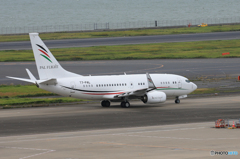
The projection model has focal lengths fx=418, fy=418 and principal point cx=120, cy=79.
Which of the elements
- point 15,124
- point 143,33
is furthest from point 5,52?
point 15,124

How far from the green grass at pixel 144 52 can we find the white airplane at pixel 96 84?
1881 inches

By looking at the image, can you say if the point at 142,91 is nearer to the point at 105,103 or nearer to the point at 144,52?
the point at 105,103

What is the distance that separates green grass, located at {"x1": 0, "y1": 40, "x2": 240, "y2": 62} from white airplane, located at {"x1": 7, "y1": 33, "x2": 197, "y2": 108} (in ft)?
157

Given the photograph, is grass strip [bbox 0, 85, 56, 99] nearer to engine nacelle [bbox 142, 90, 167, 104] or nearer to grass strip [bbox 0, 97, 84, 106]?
grass strip [bbox 0, 97, 84, 106]

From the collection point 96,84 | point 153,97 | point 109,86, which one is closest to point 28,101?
point 96,84

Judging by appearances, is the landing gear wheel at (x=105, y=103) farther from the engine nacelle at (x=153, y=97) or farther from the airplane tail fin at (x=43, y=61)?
the airplane tail fin at (x=43, y=61)

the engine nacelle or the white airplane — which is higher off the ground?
the white airplane

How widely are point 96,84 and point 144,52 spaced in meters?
58.7

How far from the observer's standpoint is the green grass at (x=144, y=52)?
102 m

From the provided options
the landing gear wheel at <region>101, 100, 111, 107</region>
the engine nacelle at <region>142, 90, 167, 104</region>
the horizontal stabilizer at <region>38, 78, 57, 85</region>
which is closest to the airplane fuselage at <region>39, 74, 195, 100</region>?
the horizontal stabilizer at <region>38, 78, 57, 85</region>

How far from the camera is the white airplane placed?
49.0 m

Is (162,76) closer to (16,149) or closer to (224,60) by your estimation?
(16,149)

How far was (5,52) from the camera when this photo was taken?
4417 inches

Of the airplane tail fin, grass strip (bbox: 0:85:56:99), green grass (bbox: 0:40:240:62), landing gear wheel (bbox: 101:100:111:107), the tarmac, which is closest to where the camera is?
the tarmac
